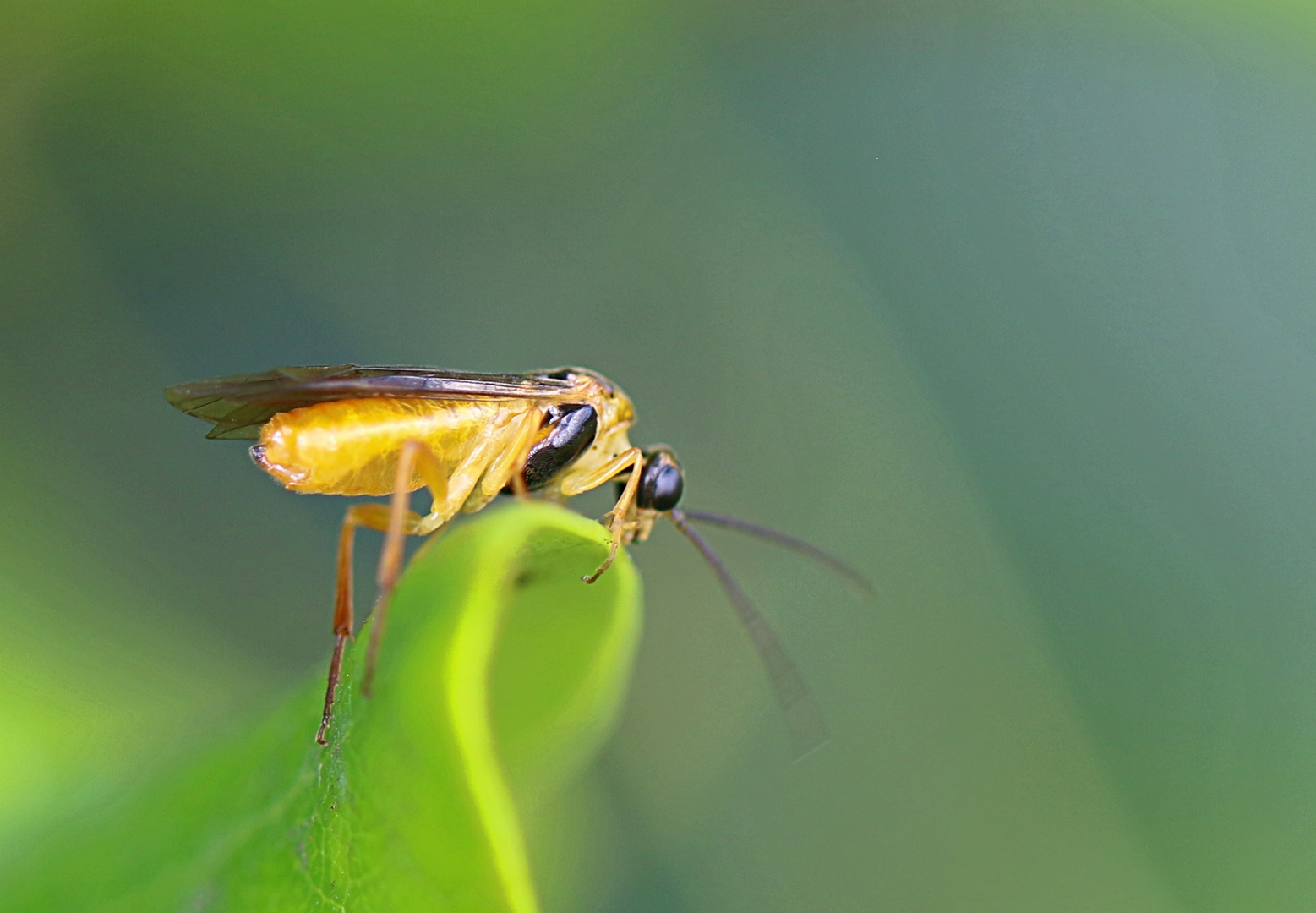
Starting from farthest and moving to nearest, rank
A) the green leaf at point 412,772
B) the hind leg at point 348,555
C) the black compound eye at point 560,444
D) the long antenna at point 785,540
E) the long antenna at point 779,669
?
the long antenna at point 785,540 → the black compound eye at point 560,444 → the long antenna at point 779,669 → the hind leg at point 348,555 → the green leaf at point 412,772

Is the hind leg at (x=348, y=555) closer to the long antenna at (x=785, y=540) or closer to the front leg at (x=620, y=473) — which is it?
the front leg at (x=620, y=473)

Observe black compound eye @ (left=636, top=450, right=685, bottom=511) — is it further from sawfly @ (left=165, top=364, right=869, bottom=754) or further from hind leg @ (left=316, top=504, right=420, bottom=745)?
hind leg @ (left=316, top=504, right=420, bottom=745)

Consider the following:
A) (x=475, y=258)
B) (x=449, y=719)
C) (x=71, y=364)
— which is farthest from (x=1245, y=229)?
(x=71, y=364)

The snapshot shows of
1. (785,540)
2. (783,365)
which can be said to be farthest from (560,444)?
(783,365)

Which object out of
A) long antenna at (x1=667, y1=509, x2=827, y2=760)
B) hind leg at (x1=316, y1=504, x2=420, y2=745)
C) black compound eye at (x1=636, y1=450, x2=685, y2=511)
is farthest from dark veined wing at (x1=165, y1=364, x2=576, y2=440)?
long antenna at (x1=667, y1=509, x2=827, y2=760)

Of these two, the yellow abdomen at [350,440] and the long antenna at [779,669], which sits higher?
the yellow abdomen at [350,440]

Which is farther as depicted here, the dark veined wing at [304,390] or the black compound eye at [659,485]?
the black compound eye at [659,485]

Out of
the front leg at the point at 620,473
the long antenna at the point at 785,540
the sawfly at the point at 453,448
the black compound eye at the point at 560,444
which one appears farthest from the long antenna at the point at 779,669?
the black compound eye at the point at 560,444

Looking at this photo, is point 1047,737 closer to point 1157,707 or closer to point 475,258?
point 1157,707
